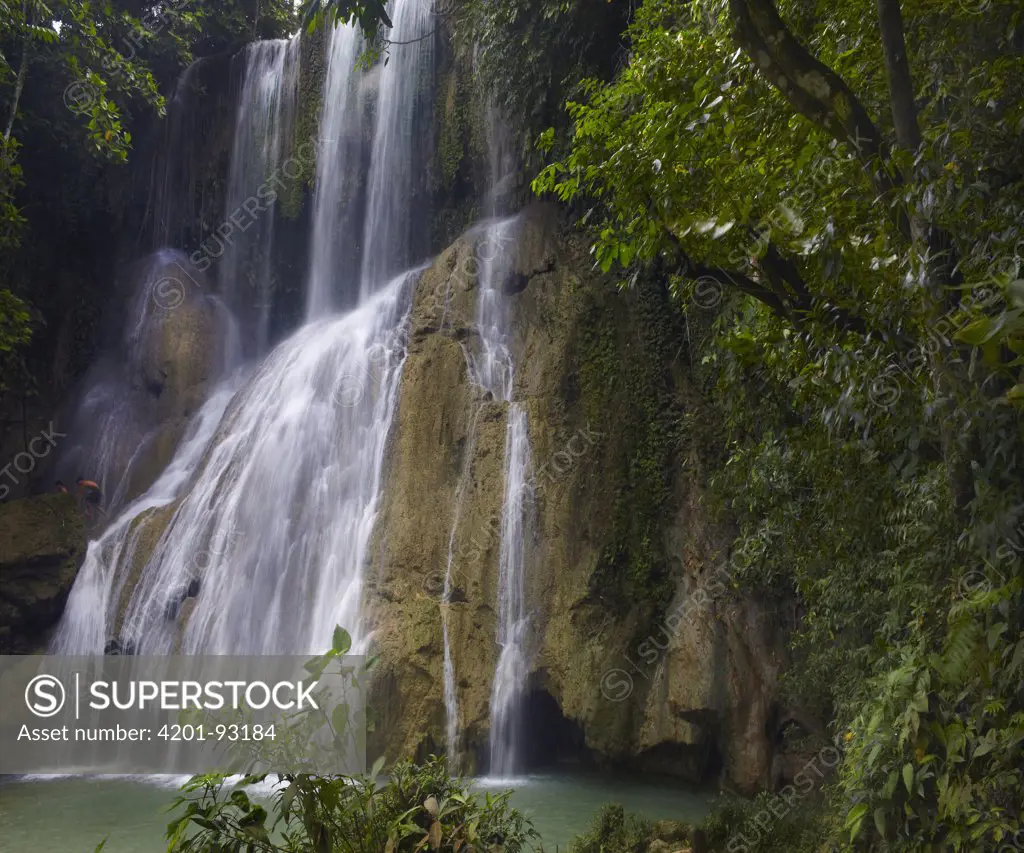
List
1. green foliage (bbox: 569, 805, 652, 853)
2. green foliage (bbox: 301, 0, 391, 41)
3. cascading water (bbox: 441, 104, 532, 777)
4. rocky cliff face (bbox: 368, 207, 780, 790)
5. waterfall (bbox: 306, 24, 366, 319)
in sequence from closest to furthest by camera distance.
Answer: green foliage (bbox: 301, 0, 391, 41), green foliage (bbox: 569, 805, 652, 853), rocky cliff face (bbox: 368, 207, 780, 790), cascading water (bbox: 441, 104, 532, 777), waterfall (bbox: 306, 24, 366, 319)

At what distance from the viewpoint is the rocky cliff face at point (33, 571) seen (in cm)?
1412

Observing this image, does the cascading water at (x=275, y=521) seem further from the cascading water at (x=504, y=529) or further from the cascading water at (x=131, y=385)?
the cascading water at (x=131, y=385)

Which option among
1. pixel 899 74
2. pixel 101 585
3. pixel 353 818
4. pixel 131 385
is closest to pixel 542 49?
pixel 101 585

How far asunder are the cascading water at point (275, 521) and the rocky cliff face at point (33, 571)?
1.58 feet

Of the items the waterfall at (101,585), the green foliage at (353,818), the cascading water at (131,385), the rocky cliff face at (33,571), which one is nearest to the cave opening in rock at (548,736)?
the green foliage at (353,818)

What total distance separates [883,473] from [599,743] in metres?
6.45

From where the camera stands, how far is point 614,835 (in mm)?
6973

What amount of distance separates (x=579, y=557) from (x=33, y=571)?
890 cm

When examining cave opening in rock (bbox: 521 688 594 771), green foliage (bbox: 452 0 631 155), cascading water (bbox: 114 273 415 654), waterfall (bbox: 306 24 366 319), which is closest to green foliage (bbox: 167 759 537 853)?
cave opening in rock (bbox: 521 688 594 771)

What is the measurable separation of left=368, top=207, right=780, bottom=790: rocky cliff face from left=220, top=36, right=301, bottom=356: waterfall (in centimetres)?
833

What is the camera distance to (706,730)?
34.3 feet

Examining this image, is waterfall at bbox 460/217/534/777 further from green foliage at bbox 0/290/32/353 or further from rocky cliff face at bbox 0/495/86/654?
rocky cliff face at bbox 0/495/86/654

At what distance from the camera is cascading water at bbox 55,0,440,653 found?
12.1m

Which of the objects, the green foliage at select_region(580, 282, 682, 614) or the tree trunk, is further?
the green foliage at select_region(580, 282, 682, 614)
